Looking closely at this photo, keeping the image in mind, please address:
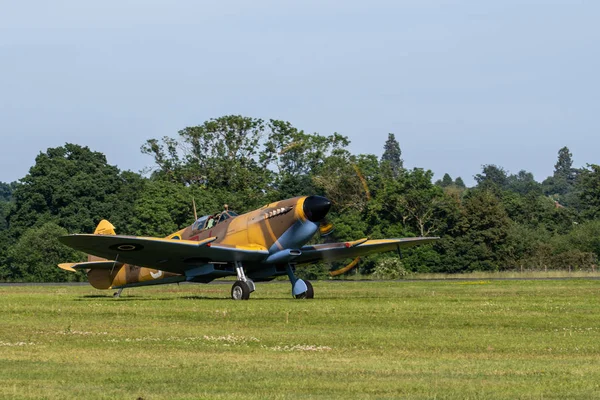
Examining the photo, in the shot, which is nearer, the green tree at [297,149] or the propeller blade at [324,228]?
the propeller blade at [324,228]

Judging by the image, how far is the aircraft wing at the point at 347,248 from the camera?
30.6m

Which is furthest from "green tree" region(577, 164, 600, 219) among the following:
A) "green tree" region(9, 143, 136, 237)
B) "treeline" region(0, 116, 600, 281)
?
"green tree" region(9, 143, 136, 237)

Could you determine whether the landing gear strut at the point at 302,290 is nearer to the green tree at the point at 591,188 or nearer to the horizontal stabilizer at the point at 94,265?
the horizontal stabilizer at the point at 94,265

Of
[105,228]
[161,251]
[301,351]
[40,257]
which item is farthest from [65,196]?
[301,351]

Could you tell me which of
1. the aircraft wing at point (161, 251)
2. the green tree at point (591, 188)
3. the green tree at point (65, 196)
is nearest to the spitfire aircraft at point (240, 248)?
the aircraft wing at point (161, 251)

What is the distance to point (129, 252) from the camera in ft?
94.1

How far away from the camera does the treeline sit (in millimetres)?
71688

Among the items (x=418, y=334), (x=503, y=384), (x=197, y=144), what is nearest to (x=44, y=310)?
(x=418, y=334)

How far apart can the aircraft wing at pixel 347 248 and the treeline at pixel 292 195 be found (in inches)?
932

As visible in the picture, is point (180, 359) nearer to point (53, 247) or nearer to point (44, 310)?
point (44, 310)

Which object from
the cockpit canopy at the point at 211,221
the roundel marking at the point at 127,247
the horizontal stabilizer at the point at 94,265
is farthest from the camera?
the horizontal stabilizer at the point at 94,265

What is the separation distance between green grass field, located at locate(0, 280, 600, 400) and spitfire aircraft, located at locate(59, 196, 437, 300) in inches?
120

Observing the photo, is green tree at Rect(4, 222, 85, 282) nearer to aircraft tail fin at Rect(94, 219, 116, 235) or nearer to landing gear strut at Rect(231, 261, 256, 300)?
aircraft tail fin at Rect(94, 219, 116, 235)

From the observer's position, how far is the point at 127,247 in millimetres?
28125
